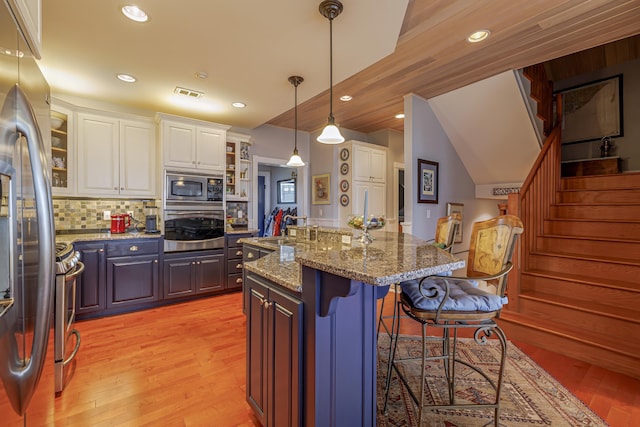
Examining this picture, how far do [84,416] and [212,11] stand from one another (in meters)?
2.62

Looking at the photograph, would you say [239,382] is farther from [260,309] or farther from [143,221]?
[143,221]

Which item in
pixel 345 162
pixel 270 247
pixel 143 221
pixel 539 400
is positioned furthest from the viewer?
pixel 345 162

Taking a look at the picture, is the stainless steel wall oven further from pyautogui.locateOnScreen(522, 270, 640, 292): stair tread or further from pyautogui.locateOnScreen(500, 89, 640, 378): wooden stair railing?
pyautogui.locateOnScreen(522, 270, 640, 292): stair tread

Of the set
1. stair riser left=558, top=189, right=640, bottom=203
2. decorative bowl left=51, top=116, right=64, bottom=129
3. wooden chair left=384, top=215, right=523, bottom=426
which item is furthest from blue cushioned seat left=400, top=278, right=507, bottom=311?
decorative bowl left=51, top=116, right=64, bottom=129

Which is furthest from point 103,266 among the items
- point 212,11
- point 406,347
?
point 406,347

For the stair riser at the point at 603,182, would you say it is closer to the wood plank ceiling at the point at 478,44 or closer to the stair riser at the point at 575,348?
the wood plank ceiling at the point at 478,44

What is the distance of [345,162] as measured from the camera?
16.3 ft

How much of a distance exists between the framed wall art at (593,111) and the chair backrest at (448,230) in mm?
4223

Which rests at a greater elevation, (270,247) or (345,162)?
(345,162)

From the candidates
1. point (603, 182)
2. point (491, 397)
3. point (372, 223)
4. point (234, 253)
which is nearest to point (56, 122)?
point (234, 253)

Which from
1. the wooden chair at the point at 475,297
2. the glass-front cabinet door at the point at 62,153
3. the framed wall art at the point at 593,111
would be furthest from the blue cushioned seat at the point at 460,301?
the framed wall art at the point at 593,111

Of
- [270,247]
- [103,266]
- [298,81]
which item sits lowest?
[103,266]

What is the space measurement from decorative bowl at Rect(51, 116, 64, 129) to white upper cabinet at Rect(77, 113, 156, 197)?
6.6 inches

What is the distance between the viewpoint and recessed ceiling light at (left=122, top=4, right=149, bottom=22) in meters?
1.89
